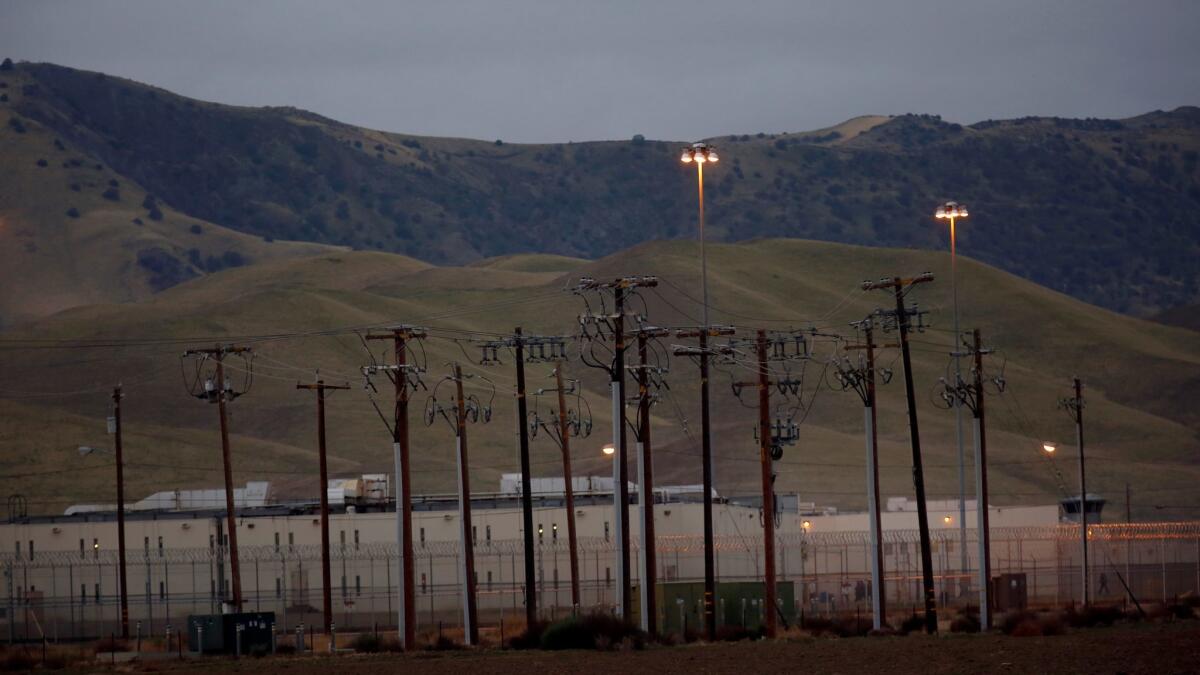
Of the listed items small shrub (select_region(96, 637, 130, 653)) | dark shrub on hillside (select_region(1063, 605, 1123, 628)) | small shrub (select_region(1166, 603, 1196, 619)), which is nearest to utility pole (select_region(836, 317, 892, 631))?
dark shrub on hillside (select_region(1063, 605, 1123, 628))

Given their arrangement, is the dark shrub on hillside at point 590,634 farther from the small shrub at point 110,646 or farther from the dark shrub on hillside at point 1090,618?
the small shrub at point 110,646

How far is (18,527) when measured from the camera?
88.8 meters

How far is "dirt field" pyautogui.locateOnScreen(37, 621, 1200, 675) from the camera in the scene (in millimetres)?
41625

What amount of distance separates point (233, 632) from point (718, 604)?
661 inches

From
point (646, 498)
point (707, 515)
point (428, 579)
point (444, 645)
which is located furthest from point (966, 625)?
point (428, 579)

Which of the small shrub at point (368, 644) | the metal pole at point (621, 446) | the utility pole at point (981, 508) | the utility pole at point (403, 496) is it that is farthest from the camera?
the small shrub at point (368, 644)

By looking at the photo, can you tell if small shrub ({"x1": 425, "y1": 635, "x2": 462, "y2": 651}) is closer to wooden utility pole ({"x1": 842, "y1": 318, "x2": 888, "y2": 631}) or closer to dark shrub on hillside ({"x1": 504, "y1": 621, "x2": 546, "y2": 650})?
dark shrub on hillside ({"x1": 504, "y1": 621, "x2": 546, "y2": 650})

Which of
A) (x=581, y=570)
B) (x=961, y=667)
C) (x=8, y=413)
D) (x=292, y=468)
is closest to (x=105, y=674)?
(x=961, y=667)

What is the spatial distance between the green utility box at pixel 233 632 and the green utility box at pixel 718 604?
39.9ft

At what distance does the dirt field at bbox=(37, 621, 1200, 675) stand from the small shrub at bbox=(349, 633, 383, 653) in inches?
156

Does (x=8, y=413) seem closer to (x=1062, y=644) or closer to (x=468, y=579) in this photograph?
(x=468, y=579)

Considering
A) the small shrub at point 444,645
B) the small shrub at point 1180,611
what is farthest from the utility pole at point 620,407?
the small shrub at point 1180,611

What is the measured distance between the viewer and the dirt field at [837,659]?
41.6m

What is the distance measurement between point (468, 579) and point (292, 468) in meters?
88.0
